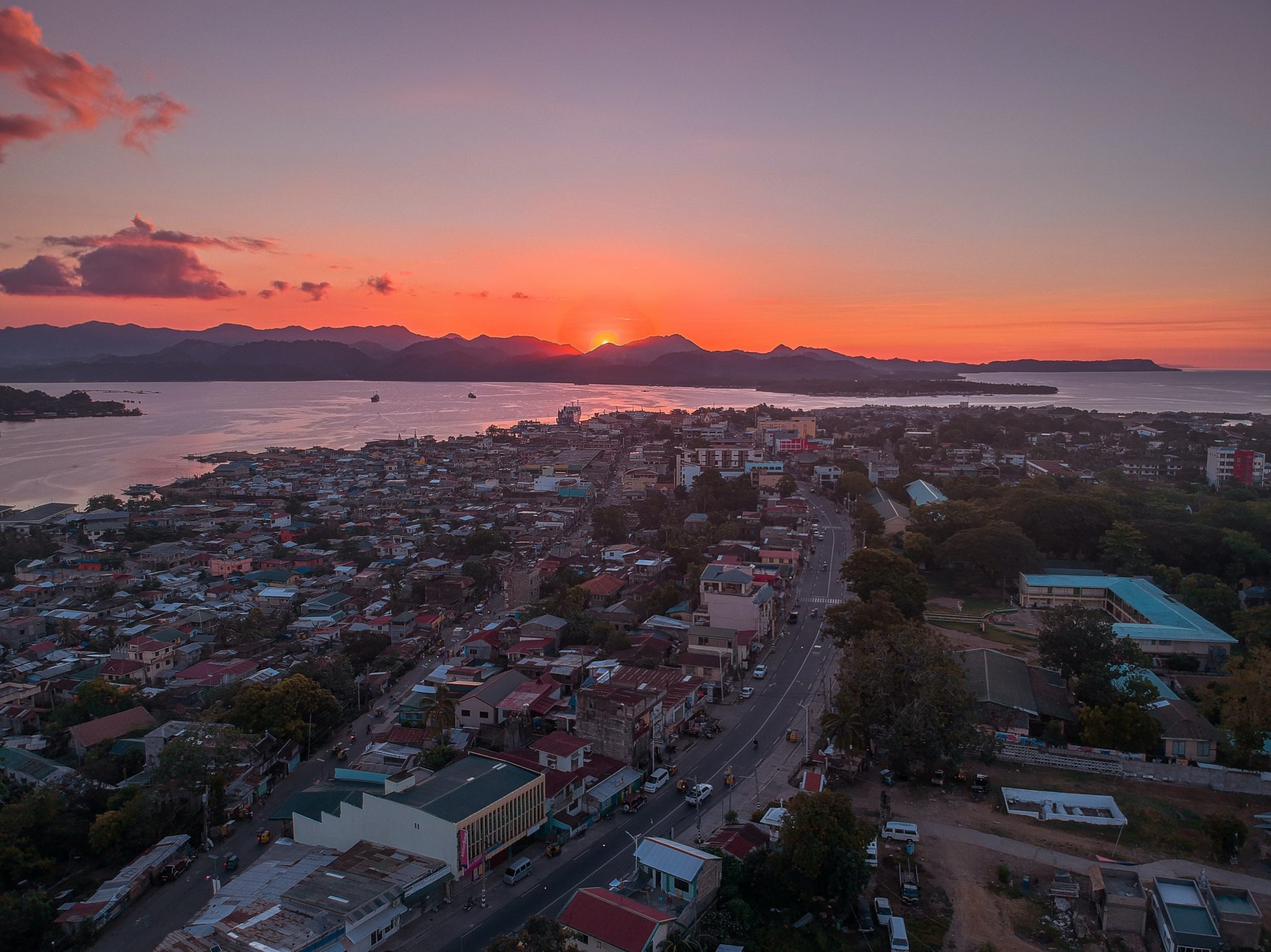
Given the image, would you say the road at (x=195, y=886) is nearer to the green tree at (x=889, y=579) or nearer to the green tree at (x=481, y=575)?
the green tree at (x=481, y=575)

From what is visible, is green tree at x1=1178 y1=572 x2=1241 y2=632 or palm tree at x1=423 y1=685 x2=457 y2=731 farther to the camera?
green tree at x1=1178 y1=572 x2=1241 y2=632

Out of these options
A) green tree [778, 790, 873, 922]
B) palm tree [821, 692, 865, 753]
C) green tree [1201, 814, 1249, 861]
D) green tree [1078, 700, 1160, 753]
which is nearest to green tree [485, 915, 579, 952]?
green tree [778, 790, 873, 922]

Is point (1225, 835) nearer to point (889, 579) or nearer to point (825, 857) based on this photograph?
point (825, 857)

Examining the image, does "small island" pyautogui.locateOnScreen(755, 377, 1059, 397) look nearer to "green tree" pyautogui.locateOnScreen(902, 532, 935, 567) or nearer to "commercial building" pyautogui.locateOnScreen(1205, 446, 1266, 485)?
"commercial building" pyautogui.locateOnScreen(1205, 446, 1266, 485)

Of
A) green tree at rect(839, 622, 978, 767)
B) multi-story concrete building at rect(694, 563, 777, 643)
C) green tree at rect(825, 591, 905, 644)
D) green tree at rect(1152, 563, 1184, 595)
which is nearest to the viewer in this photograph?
green tree at rect(839, 622, 978, 767)

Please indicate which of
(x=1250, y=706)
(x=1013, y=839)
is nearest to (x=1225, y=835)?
(x=1013, y=839)

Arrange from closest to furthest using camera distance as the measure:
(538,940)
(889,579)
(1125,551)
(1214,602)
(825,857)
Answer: (538,940), (825,857), (1214,602), (889,579), (1125,551)
